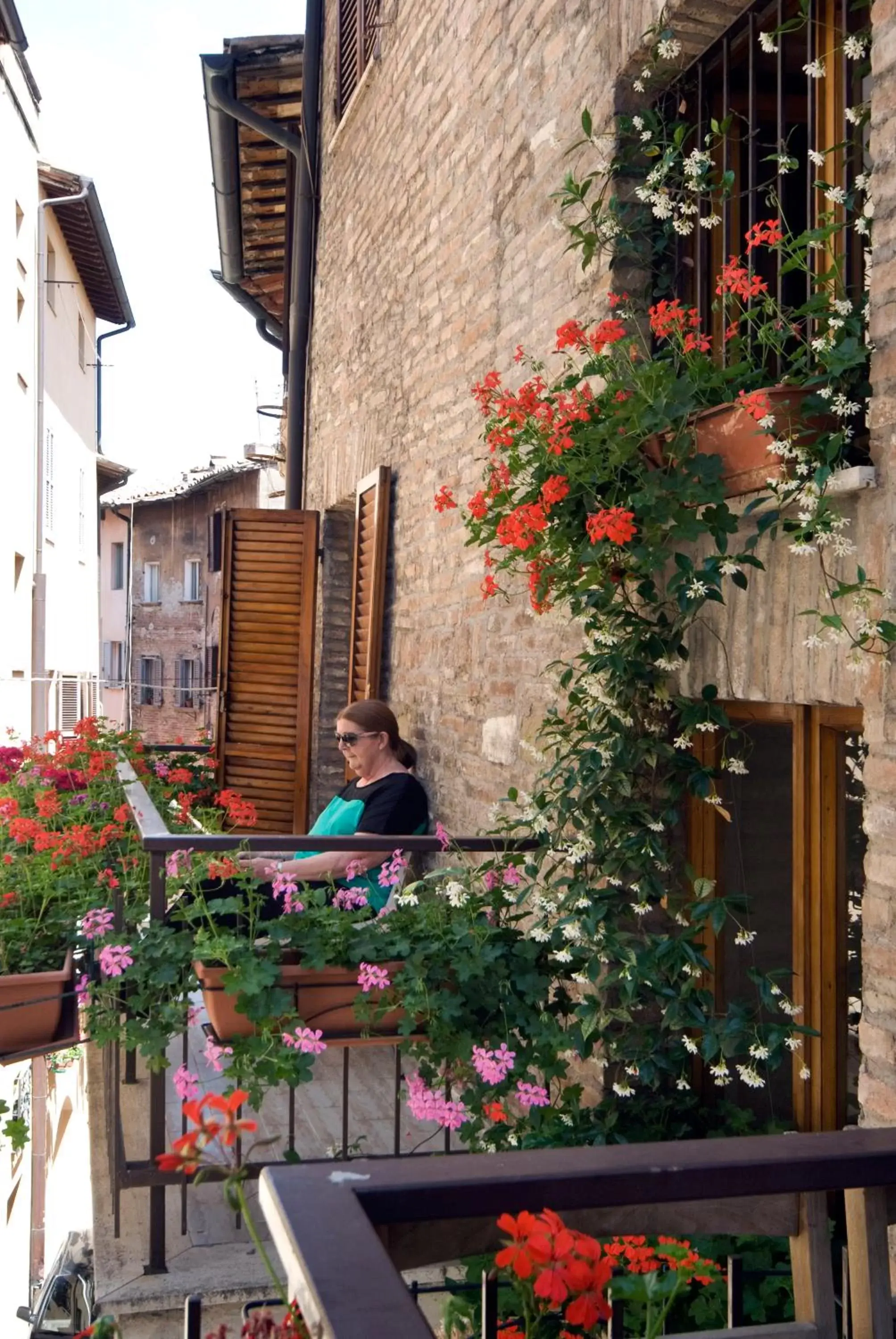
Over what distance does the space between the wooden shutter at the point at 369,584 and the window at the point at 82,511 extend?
13362mm

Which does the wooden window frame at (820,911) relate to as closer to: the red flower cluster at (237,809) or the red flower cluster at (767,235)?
the red flower cluster at (767,235)

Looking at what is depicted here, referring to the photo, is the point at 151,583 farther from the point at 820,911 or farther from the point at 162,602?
the point at 820,911

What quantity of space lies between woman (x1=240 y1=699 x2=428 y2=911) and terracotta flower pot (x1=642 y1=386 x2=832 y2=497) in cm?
179

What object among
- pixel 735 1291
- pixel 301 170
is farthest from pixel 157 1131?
pixel 301 170

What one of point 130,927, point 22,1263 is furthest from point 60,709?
point 130,927

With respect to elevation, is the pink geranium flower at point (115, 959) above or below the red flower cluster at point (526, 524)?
below

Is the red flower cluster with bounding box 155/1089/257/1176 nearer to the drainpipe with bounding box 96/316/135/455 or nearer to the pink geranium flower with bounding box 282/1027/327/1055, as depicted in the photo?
the pink geranium flower with bounding box 282/1027/327/1055

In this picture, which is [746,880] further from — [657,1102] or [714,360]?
[714,360]

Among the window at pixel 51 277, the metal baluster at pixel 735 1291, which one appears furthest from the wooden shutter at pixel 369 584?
the window at pixel 51 277

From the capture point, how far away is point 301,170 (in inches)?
361

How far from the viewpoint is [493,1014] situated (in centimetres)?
323

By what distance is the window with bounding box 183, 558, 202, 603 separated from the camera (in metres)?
32.6

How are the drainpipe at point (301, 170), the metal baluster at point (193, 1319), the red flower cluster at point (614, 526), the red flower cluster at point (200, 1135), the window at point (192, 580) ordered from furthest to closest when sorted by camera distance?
the window at point (192, 580) < the drainpipe at point (301, 170) < the red flower cluster at point (614, 526) < the metal baluster at point (193, 1319) < the red flower cluster at point (200, 1135)

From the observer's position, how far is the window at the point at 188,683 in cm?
3269
